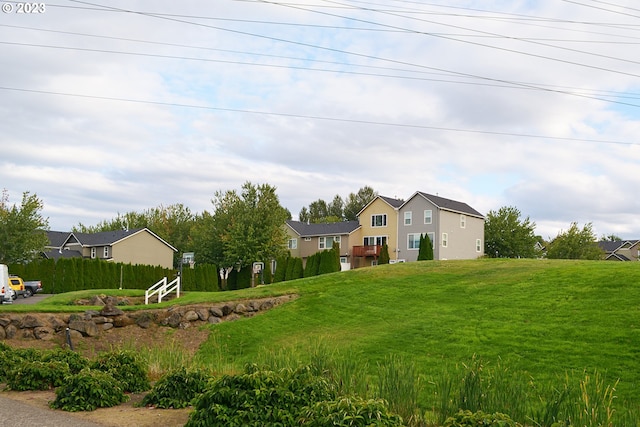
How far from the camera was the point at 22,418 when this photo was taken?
8.88 m

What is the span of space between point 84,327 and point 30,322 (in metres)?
1.69

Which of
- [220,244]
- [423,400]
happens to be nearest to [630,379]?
[423,400]

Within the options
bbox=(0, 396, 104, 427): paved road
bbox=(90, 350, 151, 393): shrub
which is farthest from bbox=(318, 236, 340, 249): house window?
bbox=(0, 396, 104, 427): paved road

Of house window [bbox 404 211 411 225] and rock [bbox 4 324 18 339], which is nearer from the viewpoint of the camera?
rock [bbox 4 324 18 339]

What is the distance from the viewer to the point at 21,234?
49.9m

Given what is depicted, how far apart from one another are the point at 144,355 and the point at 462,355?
22.8 ft

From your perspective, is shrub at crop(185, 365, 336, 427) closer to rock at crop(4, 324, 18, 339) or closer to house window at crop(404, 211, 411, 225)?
rock at crop(4, 324, 18, 339)

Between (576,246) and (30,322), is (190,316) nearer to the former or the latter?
(30,322)

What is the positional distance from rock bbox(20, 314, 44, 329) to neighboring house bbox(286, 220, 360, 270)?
1652 inches

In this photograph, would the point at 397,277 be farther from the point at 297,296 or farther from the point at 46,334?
the point at 46,334

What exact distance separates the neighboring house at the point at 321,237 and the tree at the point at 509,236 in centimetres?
1757

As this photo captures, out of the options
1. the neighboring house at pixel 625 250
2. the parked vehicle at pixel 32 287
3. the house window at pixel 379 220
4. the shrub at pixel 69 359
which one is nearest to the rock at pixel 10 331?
the shrub at pixel 69 359

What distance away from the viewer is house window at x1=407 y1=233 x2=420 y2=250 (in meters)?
59.6

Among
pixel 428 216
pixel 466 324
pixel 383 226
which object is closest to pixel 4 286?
pixel 466 324
